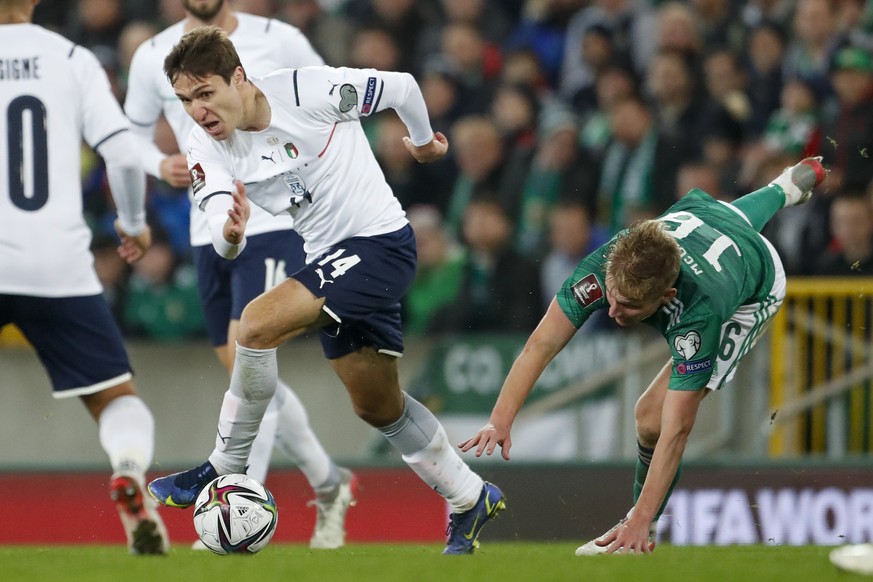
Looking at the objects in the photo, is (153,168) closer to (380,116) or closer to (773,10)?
(380,116)

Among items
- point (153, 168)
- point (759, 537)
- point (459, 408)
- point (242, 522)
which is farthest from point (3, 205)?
point (759, 537)

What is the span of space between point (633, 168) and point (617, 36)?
1736mm

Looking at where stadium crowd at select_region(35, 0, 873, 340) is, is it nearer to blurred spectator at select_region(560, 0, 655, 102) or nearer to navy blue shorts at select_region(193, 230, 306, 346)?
blurred spectator at select_region(560, 0, 655, 102)

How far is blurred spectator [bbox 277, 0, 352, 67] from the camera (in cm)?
1354

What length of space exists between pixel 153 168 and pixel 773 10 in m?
5.94

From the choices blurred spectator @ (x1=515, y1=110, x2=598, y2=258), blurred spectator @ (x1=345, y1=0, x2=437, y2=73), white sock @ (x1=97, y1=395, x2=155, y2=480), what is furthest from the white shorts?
blurred spectator @ (x1=345, y1=0, x2=437, y2=73)

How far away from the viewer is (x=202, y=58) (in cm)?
617

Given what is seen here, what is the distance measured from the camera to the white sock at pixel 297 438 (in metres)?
7.72

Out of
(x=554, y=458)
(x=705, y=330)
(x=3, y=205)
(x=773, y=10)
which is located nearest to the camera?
(x=705, y=330)

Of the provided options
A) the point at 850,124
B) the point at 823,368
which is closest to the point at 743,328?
the point at 823,368

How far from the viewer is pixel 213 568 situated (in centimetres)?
559

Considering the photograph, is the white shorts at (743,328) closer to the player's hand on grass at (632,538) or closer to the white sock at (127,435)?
the player's hand on grass at (632,538)

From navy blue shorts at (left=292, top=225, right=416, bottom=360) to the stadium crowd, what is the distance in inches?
157

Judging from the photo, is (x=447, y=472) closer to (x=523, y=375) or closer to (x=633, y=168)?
(x=523, y=375)
